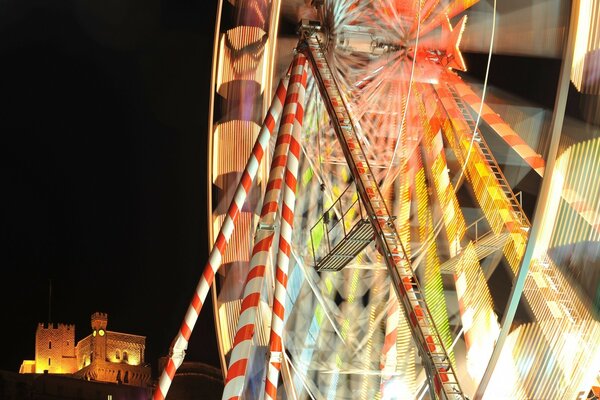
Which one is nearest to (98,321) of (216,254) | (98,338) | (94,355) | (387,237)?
(98,338)

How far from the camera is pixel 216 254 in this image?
9.35 m

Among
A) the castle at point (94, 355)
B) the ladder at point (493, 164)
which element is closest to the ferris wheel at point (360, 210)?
the ladder at point (493, 164)

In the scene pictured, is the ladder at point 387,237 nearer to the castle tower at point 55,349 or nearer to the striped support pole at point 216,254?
the striped support pole at point 216,254

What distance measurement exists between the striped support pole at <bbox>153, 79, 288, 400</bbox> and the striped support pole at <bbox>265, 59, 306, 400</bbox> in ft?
1.54

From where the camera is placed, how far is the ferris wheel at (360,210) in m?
7.74

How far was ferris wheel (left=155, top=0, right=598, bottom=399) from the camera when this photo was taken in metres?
7.74

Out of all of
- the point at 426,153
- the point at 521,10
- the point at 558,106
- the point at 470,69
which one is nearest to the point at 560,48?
the point at 521,10

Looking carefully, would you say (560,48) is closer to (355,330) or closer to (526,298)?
(526,298)

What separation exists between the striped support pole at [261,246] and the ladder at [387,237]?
31 cm

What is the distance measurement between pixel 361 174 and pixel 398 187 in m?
1.55

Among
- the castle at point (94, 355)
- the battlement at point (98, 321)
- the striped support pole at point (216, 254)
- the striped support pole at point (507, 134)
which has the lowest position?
the castle at point (94, 355)

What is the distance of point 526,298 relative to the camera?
6.34 m

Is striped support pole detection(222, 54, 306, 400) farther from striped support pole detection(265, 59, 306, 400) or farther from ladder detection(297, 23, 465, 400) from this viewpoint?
ladder detection(297, 23, 465, 400)

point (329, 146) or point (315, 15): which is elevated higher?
point (315, 15)
